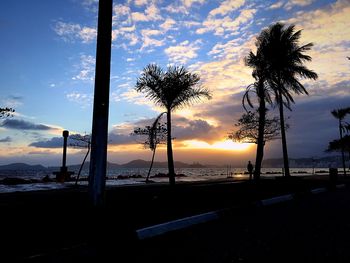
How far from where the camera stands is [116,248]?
543 centimetres

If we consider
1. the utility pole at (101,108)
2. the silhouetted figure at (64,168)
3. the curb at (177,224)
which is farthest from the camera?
the silhouetted figure at (64,168)

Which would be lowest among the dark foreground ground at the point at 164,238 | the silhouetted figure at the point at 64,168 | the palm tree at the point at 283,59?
the dark foreground ground at the point at 164,238

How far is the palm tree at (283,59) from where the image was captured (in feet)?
87.5

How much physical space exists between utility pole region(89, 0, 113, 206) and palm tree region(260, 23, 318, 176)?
19.8 metres

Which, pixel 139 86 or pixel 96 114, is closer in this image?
pixel 96 114

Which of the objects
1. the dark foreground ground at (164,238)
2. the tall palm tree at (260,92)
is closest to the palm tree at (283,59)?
the tall palm tree at (260,92)

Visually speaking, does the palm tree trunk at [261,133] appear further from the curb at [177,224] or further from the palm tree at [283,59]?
the curb at [177,224]

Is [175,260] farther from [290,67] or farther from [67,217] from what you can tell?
[290,67]

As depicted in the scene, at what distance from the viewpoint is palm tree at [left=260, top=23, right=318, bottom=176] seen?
2666 centimetres

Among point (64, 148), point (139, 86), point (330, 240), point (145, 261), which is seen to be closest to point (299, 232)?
point (330, 240)

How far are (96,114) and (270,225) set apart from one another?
469cm

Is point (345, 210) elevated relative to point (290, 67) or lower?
lower

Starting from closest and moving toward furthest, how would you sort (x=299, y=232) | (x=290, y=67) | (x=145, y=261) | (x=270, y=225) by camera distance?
(x=145, y=261) → (x=299, y=232) → (x=270, y=225) → (x=290, y=67)

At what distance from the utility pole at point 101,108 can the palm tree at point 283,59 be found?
1983 cm
